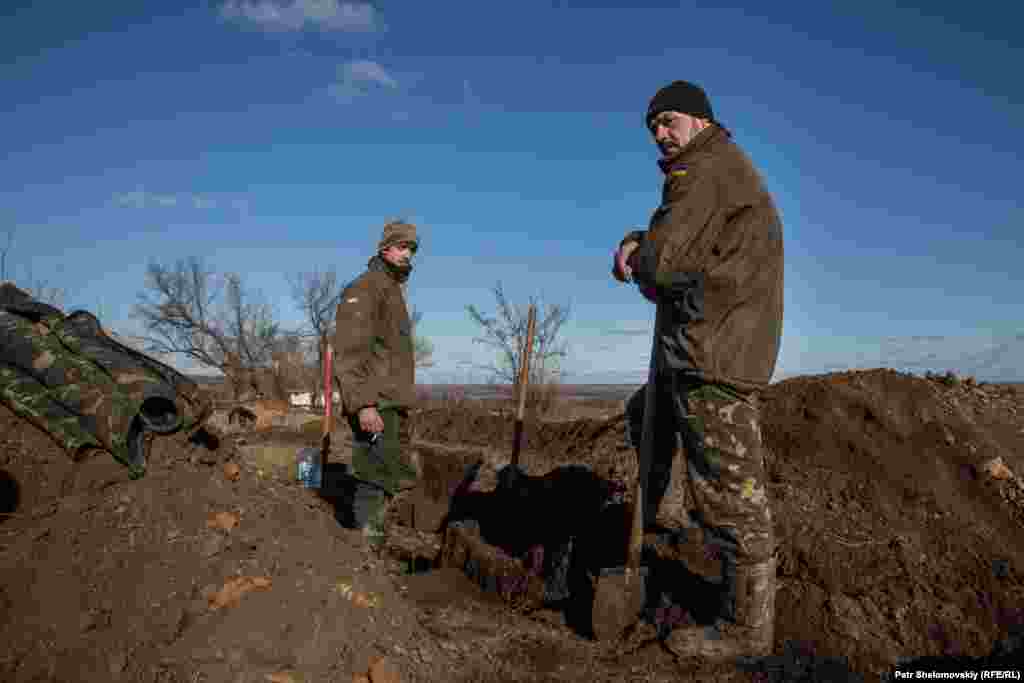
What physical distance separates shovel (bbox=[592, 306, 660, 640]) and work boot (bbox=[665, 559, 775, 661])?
30 centimetres

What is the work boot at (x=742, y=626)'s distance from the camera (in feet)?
8.85

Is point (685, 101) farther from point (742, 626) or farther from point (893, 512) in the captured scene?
point (893, 512)

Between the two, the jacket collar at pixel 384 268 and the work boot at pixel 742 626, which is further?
the jacket collar at pixel 384 268

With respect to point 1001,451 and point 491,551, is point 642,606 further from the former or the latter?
point 1001,451

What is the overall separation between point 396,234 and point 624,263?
2054 mm

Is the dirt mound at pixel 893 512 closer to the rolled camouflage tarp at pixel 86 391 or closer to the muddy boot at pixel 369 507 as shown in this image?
the muddy boot at pixel 369 507

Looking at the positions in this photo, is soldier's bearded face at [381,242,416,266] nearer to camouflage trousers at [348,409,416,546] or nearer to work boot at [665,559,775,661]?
camouflage trousers at [348,409,416,546]

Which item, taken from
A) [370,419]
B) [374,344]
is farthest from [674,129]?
[370,419]

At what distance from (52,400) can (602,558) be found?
10.8 ft

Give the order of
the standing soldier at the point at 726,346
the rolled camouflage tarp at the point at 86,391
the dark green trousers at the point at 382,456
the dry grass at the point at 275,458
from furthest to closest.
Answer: the dry grass at the point at 275,458 → the dark green trousers at the point at 382,456 → the rolled camouflage tarp at the point at 86,391 → the standing soldier at the point at 726,346

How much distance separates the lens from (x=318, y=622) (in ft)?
8.64

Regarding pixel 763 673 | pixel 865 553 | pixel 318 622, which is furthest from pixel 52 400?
pixel 865 553

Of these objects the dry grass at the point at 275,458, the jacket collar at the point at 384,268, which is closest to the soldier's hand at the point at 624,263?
the jacket collar at the point at 384,268

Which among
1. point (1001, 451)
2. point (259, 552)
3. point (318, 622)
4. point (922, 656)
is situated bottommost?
point (922, 656)
